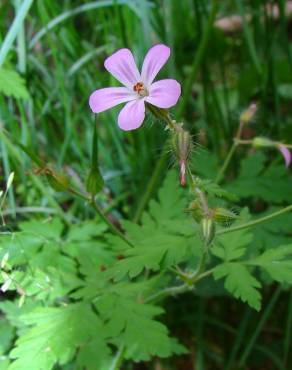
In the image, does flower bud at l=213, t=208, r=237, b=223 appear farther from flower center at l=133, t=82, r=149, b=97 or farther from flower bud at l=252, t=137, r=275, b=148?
flower bud at l=252, t=137, r=275, b=148

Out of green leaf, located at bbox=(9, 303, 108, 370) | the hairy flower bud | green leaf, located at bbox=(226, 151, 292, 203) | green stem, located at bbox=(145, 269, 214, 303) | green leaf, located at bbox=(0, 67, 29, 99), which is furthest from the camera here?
green leaf, located at bbox=(226, 151, 292, 203)

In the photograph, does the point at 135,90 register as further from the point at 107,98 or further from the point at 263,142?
the point at 263,142

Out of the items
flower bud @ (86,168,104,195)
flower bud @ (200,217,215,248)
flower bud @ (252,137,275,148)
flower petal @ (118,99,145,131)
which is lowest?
flower bud @ (200,217,215,248)

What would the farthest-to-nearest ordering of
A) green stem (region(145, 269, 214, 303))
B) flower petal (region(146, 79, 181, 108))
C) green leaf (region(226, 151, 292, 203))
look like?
1. green leaf (region(226, 151, 292, 203))
2. green stem (region(145, 269, 214, 303))
3. flower petal (region(146, 79, 181, 108))

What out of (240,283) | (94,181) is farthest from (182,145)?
(240,283)

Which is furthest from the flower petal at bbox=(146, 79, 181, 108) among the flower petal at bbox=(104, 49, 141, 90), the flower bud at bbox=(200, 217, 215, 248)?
the flower bud at bbox=(200, 217, 215, 248)

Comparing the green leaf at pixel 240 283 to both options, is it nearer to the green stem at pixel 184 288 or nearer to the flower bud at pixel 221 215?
the green stem at pixel 184 288

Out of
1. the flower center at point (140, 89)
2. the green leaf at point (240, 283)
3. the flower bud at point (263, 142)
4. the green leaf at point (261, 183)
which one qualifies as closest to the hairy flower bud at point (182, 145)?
the flower center at point (140, 89)
